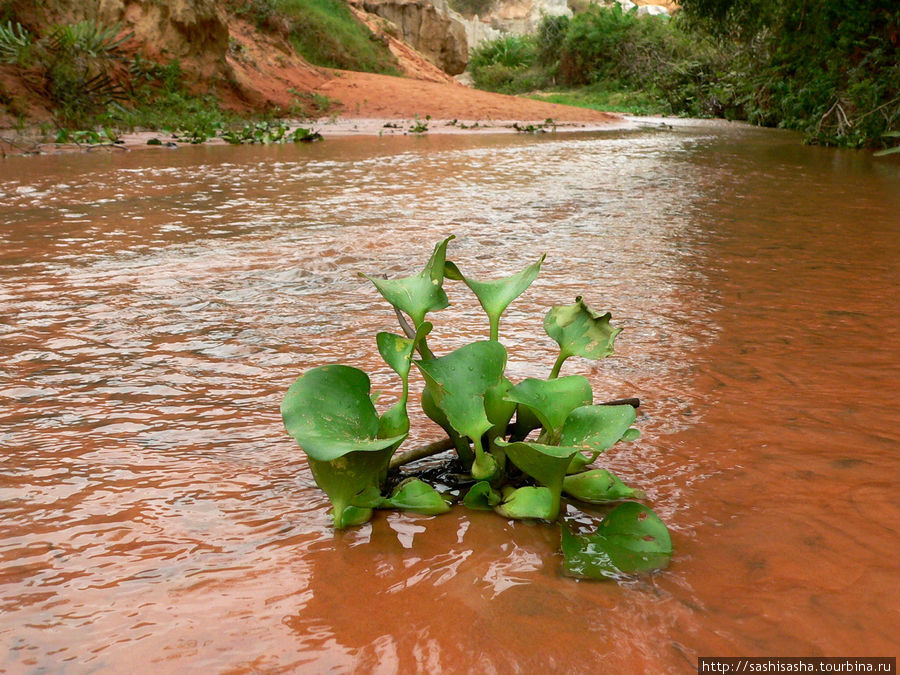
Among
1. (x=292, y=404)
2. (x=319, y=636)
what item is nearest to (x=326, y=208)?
(x=292, y=404)

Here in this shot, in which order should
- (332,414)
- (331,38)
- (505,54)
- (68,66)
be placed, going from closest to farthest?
(332,414)
(68,66)
(331,38)
(505,54)

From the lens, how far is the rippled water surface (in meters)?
0.90

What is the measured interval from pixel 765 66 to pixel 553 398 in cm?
1414

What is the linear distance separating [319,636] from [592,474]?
50 centimetres

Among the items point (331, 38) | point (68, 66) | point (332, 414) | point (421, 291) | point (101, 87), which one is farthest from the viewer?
point (331, 38)

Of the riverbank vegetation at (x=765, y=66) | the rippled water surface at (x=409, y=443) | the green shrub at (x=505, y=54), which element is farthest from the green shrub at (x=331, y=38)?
the rippled water surface at (x=409, y=443)

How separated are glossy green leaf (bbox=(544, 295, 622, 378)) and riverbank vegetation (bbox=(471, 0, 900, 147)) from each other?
843 centimetres

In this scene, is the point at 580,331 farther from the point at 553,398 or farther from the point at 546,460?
the point at 546,460

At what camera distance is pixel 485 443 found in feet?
4.15

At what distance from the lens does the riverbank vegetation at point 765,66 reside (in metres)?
8.99

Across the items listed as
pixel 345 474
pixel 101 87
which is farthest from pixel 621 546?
pixel 101 87

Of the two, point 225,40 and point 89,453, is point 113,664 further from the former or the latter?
point 225,40

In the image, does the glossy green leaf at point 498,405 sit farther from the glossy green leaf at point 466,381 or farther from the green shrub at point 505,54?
the green shrub at point 505,54

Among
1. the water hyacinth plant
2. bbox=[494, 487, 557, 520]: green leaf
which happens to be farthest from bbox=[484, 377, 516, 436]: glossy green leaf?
bbox=[494, 487, 557, 520]: green leaf
